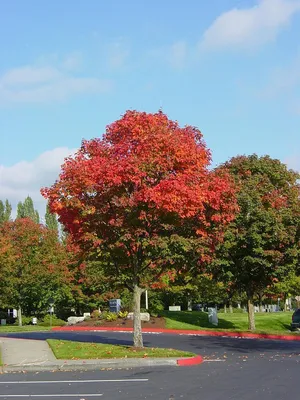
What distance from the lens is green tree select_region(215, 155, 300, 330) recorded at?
26.0m

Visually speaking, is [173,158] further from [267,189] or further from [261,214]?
[267,189]


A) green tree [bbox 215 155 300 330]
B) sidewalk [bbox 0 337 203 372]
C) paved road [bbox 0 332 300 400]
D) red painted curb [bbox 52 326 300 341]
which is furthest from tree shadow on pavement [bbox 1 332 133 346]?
green tree [bbox 215 155 300 330]

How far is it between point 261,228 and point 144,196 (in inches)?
505

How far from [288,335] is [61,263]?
22607 millimetres

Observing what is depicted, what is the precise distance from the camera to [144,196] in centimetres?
1493

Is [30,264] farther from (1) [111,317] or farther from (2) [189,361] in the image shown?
(2) [189,361]

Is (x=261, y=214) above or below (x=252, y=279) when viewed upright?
above

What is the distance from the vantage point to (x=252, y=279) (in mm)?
28266

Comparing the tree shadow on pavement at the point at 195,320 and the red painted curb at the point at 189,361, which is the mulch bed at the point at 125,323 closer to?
the tree shadow on pavement at the point at 195,320

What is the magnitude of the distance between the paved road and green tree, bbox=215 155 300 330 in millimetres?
10226

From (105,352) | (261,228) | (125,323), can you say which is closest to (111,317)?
(125,323)

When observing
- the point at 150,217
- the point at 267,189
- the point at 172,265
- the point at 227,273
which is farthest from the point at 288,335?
the point at 150,217

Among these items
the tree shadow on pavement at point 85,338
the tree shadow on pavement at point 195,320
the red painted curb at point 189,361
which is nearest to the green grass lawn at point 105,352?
the red painted curb at point 189,361

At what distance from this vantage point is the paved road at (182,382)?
9719 mm
